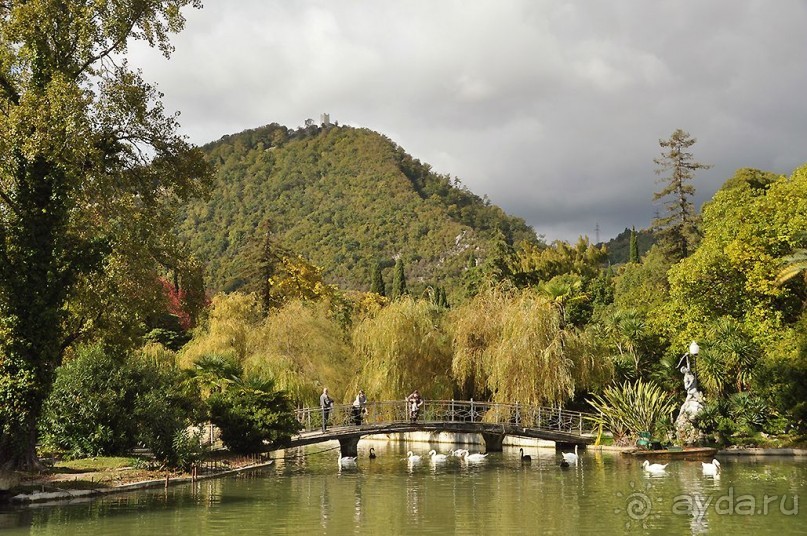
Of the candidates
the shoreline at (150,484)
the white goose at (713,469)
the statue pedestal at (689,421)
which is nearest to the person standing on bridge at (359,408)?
the shoreline at (150,484)

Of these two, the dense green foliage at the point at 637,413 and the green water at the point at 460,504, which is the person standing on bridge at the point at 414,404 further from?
the dense green foliage at the point at 637,413

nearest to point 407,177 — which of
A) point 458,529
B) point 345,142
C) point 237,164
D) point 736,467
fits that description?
point 345,142

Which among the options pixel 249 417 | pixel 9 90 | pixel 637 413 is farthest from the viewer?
pixel 637 413

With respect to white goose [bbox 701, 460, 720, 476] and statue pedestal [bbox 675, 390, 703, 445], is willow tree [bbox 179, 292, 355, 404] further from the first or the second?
white goose [bbox 701, 460, 720, 476]

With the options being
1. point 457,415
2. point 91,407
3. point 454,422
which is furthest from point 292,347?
point 91,407

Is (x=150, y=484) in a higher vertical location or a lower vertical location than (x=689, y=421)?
lower

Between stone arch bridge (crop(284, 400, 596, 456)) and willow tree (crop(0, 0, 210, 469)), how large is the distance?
10.4m

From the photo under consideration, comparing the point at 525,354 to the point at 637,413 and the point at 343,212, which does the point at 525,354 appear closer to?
the point at 637,413

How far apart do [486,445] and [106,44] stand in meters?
22.2

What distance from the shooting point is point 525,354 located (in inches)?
1271

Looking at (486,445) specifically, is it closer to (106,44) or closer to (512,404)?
(512,404)

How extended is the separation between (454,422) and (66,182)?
1757cm

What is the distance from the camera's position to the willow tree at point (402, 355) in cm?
3441

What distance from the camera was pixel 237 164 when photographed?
427ft
